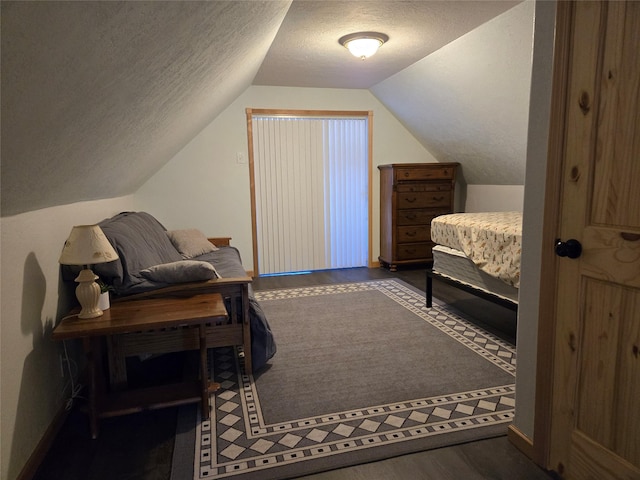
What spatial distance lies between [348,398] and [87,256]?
56.6 inches

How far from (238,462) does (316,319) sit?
67.0 inches

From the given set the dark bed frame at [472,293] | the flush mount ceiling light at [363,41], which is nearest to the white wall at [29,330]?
the flush mount ceiling light at [363,41]

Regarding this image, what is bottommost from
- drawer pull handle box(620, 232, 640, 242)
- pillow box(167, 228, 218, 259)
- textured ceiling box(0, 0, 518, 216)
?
pillow box(167, 228, 218, 259)

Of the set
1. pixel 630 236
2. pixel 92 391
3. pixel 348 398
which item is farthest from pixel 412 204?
pixel 92 391

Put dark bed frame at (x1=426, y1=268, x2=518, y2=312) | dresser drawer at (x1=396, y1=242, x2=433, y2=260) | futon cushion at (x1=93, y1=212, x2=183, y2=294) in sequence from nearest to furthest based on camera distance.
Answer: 1. futon cushion at (x1=93, y1=212, x2=183, y2=294)
2. dark bed frame at (x1=426, y1=268, x2=518, y2=312)
3. dresser drawer at (x1=396, y1=242, x2=433, y2=260)

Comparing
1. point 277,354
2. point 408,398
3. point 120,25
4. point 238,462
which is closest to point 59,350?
point 238,462

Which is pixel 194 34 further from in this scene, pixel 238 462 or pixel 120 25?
pixel 238 462

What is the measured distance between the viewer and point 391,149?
517 cm

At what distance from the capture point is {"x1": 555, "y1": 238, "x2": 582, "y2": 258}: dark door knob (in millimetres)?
1402

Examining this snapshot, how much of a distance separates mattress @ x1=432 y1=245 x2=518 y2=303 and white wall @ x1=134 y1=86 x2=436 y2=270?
229 centimetres

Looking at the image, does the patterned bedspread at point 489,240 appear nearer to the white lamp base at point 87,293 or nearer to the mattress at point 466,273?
the mattress at point 466,273

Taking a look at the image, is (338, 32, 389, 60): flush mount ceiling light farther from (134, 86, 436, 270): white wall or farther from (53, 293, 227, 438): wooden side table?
(53, 293, 227, 438): wooden side table

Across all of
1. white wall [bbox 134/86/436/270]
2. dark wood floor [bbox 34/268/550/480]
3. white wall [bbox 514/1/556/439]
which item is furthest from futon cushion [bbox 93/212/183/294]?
white wall [bbox 514/1/556/439]

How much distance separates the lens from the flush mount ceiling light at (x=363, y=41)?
3057 mm
